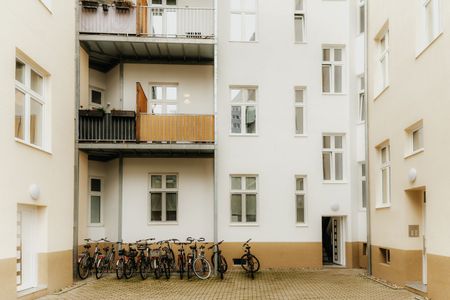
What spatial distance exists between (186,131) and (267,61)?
368 centimetres

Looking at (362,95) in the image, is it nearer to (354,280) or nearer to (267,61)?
(267,61)

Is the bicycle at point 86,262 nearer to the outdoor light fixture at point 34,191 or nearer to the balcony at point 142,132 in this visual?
the balcony at point 142,132

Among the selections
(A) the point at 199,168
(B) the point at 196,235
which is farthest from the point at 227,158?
(B) the point at 196,235

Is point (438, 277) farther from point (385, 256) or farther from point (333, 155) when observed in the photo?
point (333, 155)

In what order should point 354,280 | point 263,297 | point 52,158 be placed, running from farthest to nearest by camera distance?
point 354,280 → point 52,158 → point 263,297

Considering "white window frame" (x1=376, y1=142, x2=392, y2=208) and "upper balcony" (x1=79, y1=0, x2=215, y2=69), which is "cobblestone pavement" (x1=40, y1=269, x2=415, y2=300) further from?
"upper balcony" (x1=79, y1=0, x2=215, y2=69)

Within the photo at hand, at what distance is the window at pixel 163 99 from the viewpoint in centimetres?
1628

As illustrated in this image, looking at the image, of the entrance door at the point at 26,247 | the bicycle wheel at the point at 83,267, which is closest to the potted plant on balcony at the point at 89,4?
the entrance door at the point at 26,247

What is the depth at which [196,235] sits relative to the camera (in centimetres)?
1587

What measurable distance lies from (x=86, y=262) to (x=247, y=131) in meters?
6.35

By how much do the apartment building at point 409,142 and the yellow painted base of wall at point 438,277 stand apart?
2 cm

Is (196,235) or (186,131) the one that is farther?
(196,235)

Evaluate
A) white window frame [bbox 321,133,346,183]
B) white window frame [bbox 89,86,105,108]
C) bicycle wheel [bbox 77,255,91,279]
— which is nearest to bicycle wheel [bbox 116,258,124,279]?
bicycle wheel [bbox 77,255,91,279]

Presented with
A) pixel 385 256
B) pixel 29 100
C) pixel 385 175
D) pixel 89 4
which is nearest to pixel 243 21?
pixel 89 4
